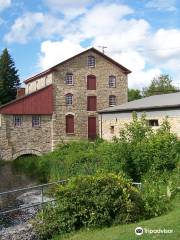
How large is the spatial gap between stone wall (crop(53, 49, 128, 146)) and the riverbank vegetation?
6.90 m

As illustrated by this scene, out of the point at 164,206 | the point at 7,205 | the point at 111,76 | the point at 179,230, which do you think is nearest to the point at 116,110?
the point at 111,76

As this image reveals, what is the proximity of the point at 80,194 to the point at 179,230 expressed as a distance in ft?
12.1

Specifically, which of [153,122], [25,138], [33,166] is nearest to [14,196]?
[33,166]

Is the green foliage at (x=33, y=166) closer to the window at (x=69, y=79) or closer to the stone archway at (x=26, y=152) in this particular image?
the stone archway at (x=26, y=152)

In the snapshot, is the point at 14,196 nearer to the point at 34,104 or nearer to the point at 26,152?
the point at 26,152

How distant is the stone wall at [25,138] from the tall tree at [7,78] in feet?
85.4

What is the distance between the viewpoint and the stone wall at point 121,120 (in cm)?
2891

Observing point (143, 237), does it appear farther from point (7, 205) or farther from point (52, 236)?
point (7, 205)

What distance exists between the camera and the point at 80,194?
1280 centimetres

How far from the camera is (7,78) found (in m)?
66.6

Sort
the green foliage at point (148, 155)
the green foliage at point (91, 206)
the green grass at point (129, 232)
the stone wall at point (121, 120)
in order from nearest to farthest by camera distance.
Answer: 1. the green grass at point (129, 232)
2. the green foliage at point (91, 206)
3. the green foliage at point (148, 155)
4. the stone wall at point (121, 120)

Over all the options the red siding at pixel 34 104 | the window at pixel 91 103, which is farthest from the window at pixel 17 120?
the window at pixel 91 103

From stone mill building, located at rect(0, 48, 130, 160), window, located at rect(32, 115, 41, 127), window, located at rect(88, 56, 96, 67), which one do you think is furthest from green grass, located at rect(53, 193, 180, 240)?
window, located at rect(88, 56, 96, 67)

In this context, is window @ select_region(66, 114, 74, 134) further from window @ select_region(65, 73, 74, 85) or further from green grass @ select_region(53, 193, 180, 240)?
green grass @ select_region(53, 193, 180, 240)
